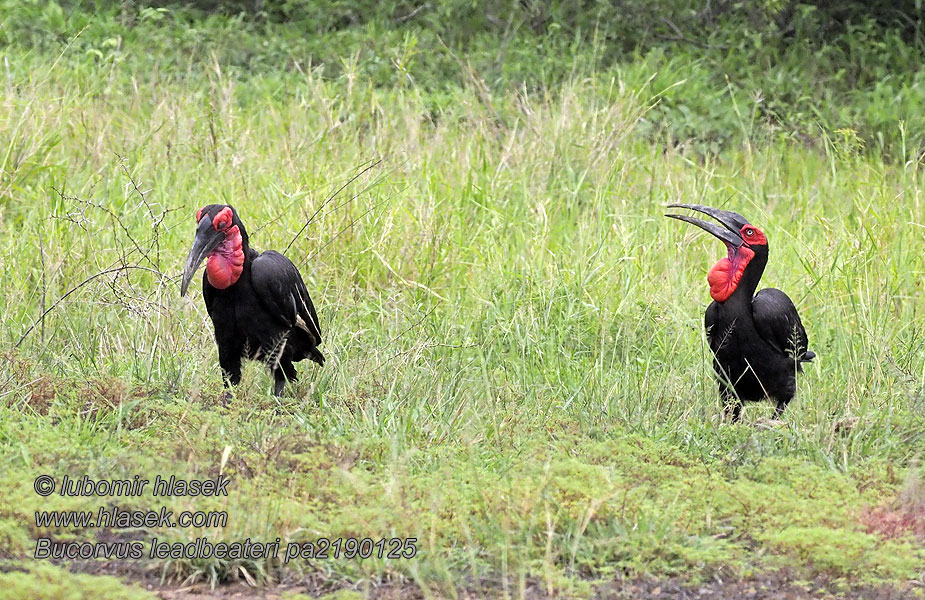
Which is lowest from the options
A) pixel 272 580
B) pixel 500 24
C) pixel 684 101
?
pixel 272 580

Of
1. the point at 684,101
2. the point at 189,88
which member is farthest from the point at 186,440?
the point at 684,101

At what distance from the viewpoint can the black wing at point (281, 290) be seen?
4.58 metres

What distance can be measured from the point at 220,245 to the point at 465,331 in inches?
54.2

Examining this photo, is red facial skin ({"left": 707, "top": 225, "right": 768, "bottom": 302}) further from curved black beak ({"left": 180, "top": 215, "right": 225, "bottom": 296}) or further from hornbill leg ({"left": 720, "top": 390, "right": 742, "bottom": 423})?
curved black beak ({"left": 180, "top": 215, "right": 225, "bottom": 296})

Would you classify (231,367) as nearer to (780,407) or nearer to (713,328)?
(713,328)

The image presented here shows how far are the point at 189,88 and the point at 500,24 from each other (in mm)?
3480

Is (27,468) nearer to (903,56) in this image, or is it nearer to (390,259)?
(390,259)

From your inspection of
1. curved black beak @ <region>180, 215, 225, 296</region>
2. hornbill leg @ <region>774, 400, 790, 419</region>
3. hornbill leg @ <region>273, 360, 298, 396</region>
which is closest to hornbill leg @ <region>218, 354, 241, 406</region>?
hornbill leg @ <region>273, 360, 298, 396</region>

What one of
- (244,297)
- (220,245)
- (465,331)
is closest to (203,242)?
(220,245)

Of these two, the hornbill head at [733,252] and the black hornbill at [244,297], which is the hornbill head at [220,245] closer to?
the black hornbill at [244,297]

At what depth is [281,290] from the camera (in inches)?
181

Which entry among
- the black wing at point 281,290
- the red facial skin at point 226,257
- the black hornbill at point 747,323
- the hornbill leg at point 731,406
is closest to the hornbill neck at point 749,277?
the black hornbill at point 747,323

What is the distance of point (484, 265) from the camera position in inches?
239

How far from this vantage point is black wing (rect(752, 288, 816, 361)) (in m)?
4.66
